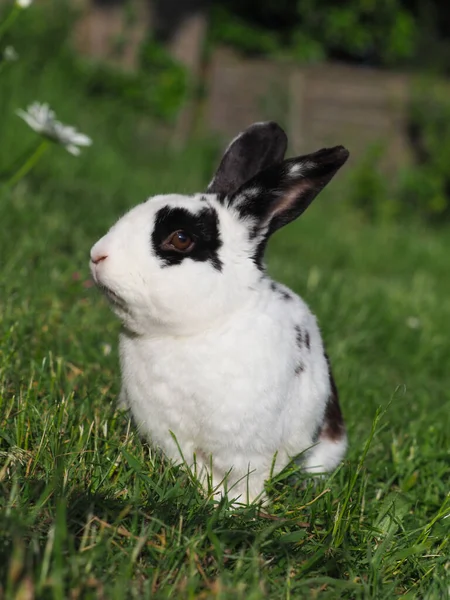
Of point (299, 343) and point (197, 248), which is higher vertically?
point (197, 248)

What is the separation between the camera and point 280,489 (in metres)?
2.23

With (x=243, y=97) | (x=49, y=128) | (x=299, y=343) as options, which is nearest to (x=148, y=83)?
(x=243, y=97)

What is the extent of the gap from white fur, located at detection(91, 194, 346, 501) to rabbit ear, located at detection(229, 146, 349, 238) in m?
0.05

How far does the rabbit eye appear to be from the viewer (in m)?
1.99

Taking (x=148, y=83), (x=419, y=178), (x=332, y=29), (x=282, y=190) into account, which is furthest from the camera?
(x=332, y=29)

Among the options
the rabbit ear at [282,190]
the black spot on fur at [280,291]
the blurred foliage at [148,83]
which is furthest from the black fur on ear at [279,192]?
the blurred foliage at [148,83]

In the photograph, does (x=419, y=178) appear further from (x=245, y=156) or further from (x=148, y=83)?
(x=245, y=156)

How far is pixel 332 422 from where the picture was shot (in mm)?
2426

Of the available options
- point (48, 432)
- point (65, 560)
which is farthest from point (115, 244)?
point (65, 560)

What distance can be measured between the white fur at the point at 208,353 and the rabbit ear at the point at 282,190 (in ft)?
0.17

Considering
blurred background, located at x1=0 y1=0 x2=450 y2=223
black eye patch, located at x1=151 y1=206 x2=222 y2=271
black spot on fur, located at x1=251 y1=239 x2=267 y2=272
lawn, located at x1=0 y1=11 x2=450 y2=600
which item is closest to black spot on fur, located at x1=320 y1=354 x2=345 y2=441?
lawn, located at x1=0 y1=11 x2=450 y2=600

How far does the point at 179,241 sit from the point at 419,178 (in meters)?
8.14

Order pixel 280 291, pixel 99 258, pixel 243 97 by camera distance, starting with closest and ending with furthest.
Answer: pixel 99 258 → pixel 280 291 → pixel 243 97

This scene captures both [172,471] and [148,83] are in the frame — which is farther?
[148,83]
